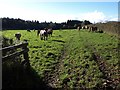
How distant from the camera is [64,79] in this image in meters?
11.0

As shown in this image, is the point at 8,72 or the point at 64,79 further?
the point at 64,79

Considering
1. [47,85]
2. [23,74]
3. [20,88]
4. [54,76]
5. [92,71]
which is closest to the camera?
[20,88]

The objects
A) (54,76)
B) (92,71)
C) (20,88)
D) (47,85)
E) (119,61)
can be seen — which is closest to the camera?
(20,88)

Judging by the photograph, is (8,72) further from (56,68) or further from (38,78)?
(56,68)

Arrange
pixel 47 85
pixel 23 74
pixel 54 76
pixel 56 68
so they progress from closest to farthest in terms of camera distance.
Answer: pixel 47 85
pixel 23 74
pixel 54 76
pixel 56 68

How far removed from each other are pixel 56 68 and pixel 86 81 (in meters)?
3.15

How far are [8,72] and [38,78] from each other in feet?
4.56

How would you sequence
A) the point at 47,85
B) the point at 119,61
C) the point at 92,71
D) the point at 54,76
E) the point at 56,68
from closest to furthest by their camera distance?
the point at 47,85, the point at 54,76, the point at 92,71, the point at 56,68, the point at 119,61

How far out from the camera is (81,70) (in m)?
12.8

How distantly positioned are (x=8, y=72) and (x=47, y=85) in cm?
169

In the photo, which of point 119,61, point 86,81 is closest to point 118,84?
point 86,81

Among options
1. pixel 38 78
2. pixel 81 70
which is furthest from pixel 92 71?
pixel 38 78

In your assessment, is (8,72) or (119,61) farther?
(119,61)

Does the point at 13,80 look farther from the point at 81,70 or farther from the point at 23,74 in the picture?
the point at 81,70
